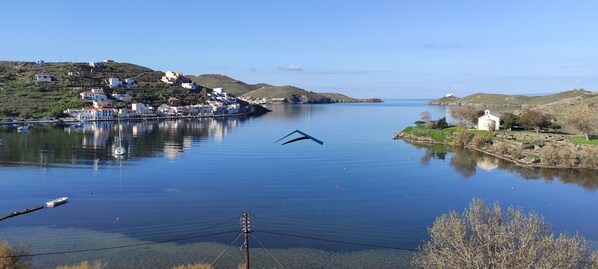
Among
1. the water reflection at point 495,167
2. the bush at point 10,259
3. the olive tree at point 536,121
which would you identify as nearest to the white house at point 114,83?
the water reflection at point 495,167

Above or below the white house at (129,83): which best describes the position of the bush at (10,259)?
below

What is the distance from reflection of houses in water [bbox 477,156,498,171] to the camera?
127ft

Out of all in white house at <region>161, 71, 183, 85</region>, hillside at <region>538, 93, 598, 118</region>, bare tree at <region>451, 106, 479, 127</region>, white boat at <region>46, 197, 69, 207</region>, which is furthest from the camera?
white house at <region>161, 71, 183, 85</region>

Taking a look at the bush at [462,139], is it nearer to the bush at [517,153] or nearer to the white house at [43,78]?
the bush at [517,153]

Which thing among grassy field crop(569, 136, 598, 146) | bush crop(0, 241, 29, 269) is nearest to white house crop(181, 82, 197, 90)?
grassy field crop(569, 136, 598, 146)

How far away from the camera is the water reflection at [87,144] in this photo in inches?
1602

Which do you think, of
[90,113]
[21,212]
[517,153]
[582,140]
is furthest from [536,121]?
[90,113]

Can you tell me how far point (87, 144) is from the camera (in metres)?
50.7

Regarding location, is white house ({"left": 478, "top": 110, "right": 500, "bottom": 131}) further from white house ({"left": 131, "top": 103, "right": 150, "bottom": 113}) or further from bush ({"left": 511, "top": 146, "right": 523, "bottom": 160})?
white house ({"left": 131, "top": 103, "right": 150, "bottom": 113})

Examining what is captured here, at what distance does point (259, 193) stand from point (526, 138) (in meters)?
31.3

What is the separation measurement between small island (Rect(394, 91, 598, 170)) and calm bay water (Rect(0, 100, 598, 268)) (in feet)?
7.99

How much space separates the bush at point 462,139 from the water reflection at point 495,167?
7.97 ft

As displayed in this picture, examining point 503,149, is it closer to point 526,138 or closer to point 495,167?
point 526,138

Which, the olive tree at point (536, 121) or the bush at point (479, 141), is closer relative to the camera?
the bush at point (479, 141)
